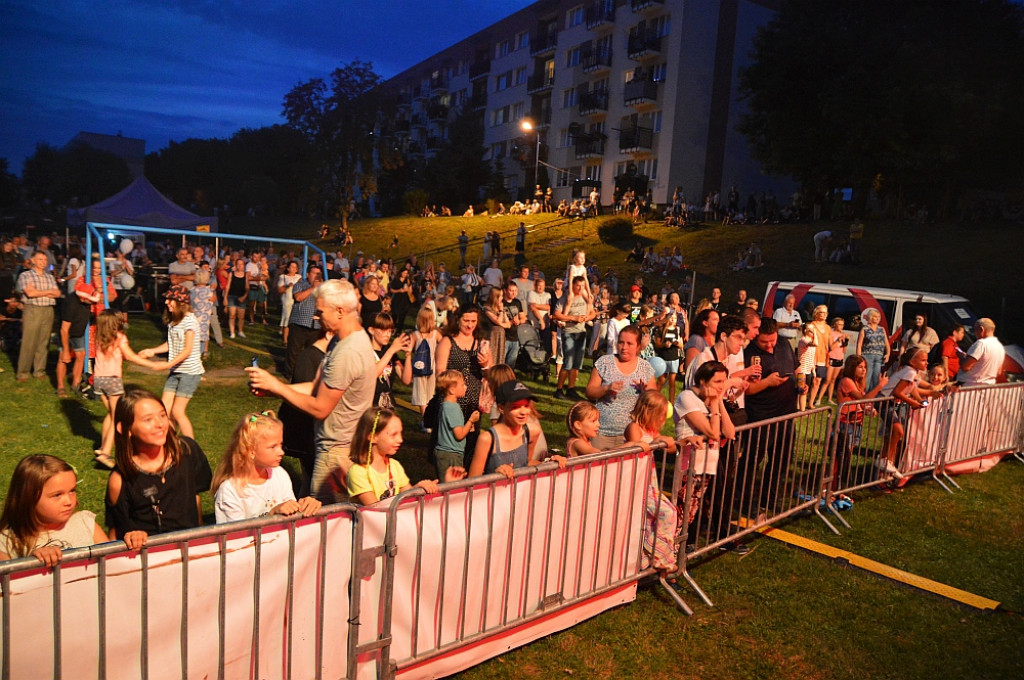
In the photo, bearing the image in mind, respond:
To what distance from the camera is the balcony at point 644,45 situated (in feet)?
130

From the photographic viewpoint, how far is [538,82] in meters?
51.8

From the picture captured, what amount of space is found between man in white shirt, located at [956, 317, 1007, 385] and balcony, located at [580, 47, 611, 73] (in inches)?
1516

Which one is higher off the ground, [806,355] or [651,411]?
[651,411]

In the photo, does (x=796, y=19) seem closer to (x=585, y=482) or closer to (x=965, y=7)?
(x=965, y=7)

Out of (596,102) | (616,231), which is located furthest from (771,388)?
(596,102)

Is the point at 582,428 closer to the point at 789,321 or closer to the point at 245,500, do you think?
the point at 245,500

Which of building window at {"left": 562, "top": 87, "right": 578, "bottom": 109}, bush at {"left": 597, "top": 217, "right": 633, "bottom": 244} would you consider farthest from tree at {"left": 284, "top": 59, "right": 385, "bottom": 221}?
bush at {"left": 597, "top": 217, "right": 633, "bottom": 244}

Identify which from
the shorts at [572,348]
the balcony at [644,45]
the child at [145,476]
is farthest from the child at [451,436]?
the balcony at [644,45]

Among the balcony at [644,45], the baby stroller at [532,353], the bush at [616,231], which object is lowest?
the baby stroller at [532,353]

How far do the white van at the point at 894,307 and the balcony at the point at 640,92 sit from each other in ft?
93.8

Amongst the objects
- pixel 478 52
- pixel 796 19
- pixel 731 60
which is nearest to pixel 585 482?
pixel 796 19

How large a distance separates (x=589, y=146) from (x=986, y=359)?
126 ft

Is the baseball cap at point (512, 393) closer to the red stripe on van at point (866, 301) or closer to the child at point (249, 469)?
the child at point (249, 469)

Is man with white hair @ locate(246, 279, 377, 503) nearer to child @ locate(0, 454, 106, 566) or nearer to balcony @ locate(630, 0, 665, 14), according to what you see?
child @ locate(0, 454, 106, 566)
